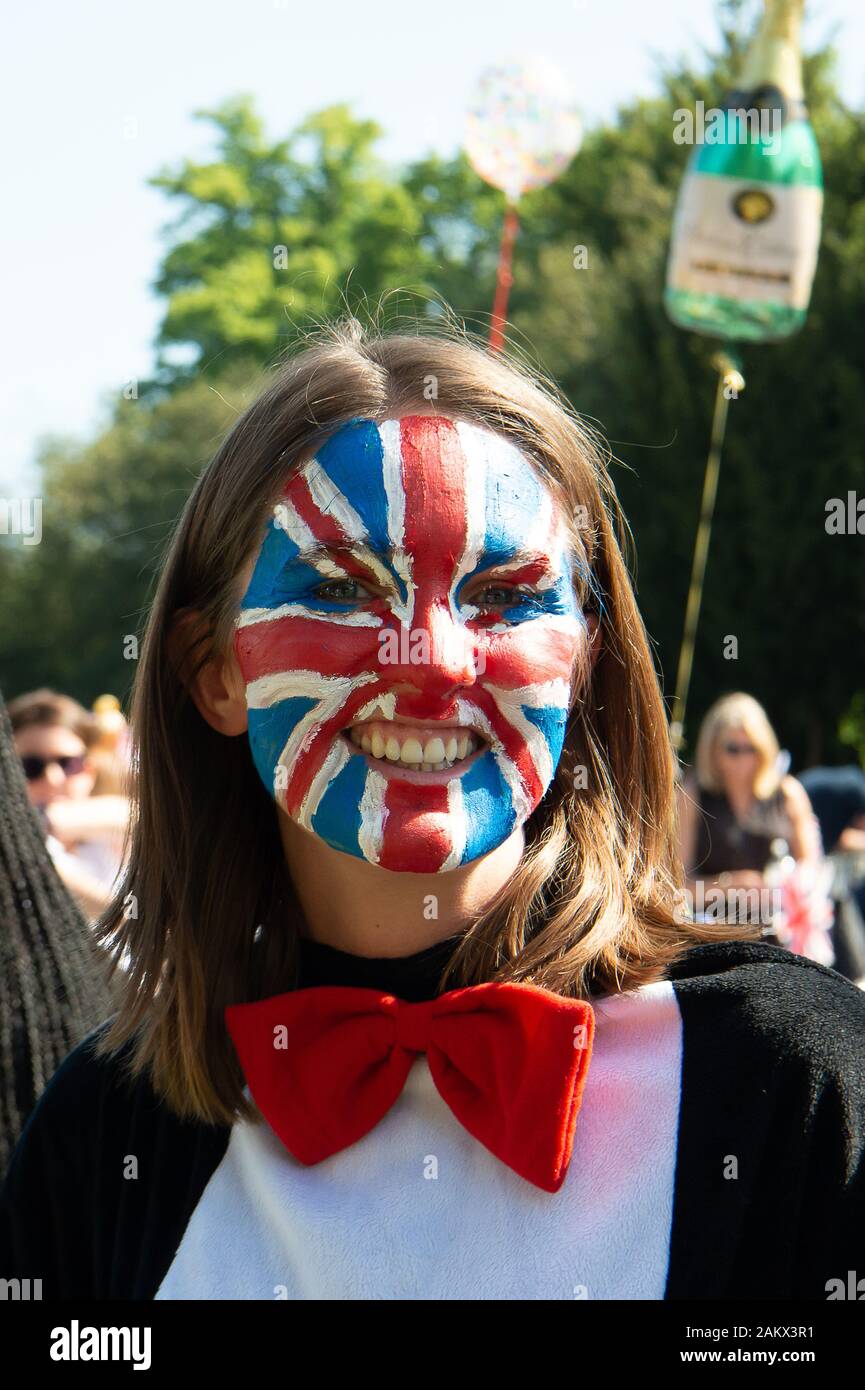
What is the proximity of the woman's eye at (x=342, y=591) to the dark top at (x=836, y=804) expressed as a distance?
6.25 meters

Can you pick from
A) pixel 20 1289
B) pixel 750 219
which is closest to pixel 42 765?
pixel 20 1289

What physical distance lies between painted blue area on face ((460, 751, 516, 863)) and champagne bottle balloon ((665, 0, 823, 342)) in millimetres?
6187

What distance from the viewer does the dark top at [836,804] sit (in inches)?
311

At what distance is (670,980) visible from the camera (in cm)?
194

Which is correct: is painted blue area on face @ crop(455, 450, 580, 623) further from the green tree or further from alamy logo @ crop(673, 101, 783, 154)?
the green tree

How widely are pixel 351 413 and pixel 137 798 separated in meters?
0.63

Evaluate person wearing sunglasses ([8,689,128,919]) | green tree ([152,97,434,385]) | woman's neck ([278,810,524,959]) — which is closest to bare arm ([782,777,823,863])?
person wearing sunglasses ([8,689,128,919])

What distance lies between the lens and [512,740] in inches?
76.2

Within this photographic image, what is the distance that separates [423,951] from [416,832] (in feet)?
0.66

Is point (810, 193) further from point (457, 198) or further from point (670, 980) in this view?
point (457, 198)

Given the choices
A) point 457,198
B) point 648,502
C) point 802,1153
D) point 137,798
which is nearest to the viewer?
point 802,1153

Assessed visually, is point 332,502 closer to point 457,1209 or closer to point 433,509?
point 433,509

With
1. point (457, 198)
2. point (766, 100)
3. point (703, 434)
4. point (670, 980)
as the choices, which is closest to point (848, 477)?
point (703, 434)

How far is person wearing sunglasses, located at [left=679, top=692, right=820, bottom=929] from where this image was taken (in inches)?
243
